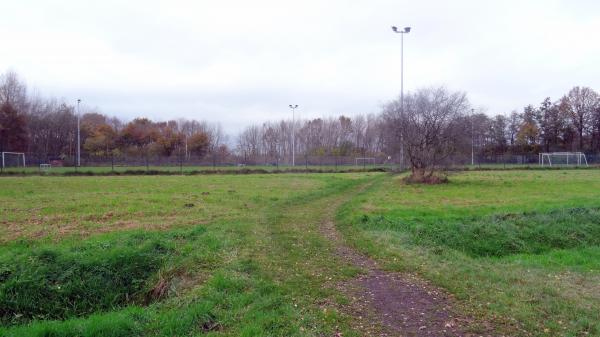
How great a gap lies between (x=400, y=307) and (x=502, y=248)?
6.05 m

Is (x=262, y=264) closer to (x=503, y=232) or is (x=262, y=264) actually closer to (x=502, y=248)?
(x=502, y=248)

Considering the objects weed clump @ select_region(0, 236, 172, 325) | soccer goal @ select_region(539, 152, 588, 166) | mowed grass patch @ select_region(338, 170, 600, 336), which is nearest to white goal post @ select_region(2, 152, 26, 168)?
mowed grass patch @ select_region(338, 170, 600, 336)

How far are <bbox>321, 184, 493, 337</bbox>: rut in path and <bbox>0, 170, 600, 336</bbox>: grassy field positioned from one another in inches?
10.1

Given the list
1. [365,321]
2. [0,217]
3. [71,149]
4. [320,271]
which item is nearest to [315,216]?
[320,271]

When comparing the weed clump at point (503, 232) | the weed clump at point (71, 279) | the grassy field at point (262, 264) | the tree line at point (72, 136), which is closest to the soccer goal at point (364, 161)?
the tree line at point (72, 136)

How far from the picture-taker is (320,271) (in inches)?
281

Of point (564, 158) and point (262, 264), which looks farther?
point (564, 158)

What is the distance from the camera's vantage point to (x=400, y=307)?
5602 mm

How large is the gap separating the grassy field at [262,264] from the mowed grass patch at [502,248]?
4cm

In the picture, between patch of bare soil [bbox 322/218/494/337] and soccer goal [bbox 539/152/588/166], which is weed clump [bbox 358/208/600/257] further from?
soccer goal [bbox 539/152/588/166]

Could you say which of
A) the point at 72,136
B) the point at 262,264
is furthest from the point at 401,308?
the point at 72,136

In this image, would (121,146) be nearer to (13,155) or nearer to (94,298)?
(13,155)

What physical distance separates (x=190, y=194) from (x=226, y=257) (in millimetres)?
9954

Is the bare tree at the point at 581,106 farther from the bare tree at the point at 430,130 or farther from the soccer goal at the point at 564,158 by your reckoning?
the bare tree at the point at 430,130
